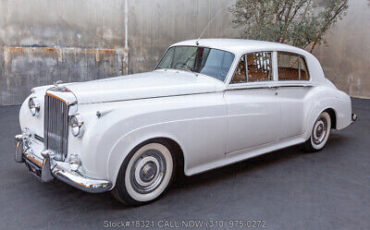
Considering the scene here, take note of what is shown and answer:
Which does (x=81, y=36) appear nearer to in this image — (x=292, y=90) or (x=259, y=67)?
(x=259, y=67)

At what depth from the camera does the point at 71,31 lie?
873 cm

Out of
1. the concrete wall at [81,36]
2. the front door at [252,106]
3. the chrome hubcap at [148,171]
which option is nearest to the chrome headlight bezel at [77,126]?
the chrome hubcap at [148,171]

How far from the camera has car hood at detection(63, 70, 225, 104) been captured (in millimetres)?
3361

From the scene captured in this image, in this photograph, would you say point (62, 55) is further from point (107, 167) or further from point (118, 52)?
point (107, 167)

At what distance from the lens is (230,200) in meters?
3.68

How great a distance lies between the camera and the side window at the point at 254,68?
4238 millimetres

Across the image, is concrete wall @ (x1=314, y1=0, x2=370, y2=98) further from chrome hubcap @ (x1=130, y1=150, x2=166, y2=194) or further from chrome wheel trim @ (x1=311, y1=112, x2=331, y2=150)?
chrome hubcap @ (x1=130, y1=150, x2=166, y2=194)

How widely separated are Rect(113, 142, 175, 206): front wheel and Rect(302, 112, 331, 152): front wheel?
2.53 m

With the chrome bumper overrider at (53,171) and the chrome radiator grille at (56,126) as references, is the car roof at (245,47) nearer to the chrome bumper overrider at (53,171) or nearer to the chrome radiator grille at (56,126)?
the chrome radiator grille at (56,126)

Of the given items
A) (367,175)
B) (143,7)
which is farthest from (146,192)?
(143,7)

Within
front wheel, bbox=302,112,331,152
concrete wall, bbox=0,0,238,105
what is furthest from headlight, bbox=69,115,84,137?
concrete wall, bbox=0,0,238,105

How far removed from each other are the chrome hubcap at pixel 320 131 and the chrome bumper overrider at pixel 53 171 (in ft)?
11.2

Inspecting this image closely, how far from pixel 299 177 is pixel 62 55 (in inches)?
257

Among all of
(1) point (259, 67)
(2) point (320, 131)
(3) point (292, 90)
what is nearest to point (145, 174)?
(1) point (259, 67)
